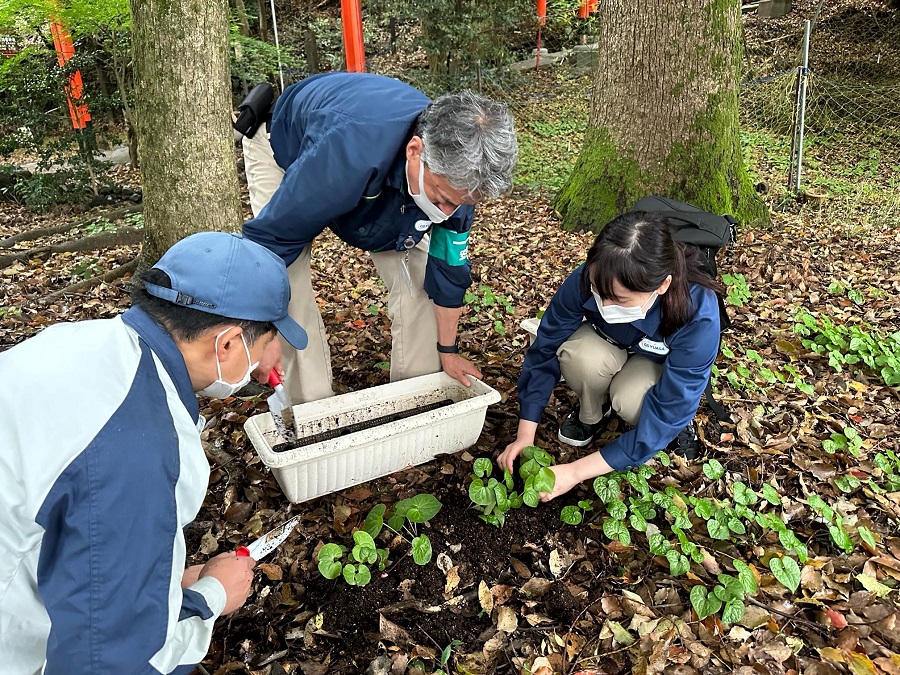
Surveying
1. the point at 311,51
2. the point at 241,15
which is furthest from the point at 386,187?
the point at 241,15

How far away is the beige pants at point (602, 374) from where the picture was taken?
252 cm

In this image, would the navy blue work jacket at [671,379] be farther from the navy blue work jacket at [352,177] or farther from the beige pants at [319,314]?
the beige pants at [319,314]

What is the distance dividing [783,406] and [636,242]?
1.60m

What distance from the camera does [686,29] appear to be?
14.7 ft

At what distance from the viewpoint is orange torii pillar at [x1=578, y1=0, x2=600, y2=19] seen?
11006mm

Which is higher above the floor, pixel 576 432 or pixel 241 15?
pixel 241 15

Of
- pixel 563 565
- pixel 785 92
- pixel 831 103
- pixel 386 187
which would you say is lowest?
pixel 563 565

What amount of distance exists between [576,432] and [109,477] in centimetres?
209

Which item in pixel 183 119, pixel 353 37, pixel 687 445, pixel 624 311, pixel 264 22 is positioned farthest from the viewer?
pixel 264 22

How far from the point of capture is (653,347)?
242cm

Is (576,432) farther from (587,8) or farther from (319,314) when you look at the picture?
(587,8)

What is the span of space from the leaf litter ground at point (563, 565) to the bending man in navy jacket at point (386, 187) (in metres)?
0.55

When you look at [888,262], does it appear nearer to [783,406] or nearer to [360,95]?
[783,406]

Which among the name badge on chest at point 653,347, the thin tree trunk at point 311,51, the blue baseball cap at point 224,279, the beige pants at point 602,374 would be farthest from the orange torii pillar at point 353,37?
the blue baseball cap at point 224,279
